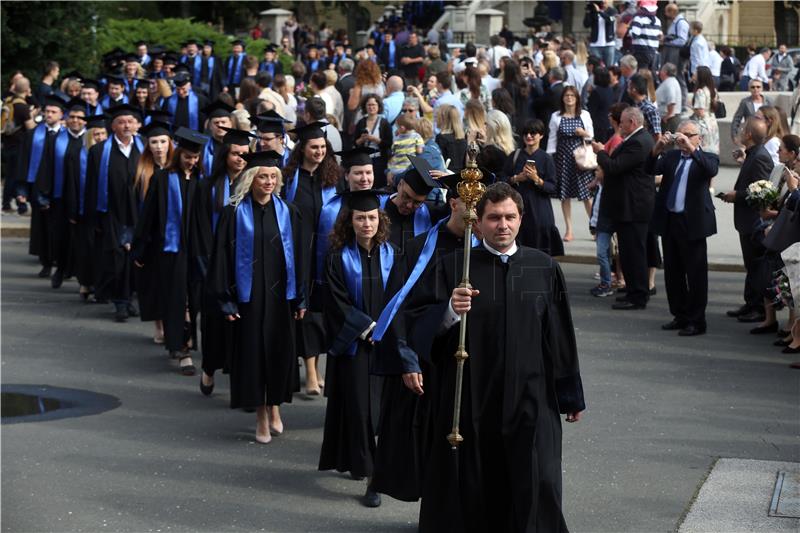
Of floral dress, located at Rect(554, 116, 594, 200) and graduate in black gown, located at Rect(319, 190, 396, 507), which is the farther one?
floral dress, located at Rect(554, 116, 594, 200)

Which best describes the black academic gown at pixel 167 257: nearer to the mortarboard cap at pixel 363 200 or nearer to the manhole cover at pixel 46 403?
the manhole cover at pixel 46 403

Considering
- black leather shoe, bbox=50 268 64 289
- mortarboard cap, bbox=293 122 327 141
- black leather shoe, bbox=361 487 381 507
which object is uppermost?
mortarboard cap, bbox=293 122 327 141

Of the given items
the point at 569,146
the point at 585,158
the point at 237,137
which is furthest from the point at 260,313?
the point at 569,146

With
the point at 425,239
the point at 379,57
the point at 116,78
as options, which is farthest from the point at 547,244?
the point at 379,57

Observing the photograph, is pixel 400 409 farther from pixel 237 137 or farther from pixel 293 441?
pixel 237 137

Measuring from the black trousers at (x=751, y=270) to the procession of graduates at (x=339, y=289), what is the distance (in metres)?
3.82

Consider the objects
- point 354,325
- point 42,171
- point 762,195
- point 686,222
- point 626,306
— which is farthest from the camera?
point 42,171

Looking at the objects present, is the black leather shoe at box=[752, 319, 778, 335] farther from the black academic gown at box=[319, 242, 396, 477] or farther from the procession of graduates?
the black academic gown at box=[319, 242, 396, 477]

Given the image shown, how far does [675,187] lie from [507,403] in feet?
23.1

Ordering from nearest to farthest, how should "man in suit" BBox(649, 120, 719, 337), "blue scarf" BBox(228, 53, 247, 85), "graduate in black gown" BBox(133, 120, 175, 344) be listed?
"graduate in black gown" BBox(133, 120, 175, 344) < "man in suit" BBox(649, 120, 719, 337) < "blue scarf" BBox(228, 53, 247, 85)

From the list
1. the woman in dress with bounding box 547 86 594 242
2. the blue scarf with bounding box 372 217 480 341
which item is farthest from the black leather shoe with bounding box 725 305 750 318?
the blue scarf with bounding box 372 217 480 341

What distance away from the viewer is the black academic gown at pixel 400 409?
7.92m

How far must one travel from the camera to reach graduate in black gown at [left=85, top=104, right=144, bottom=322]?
14.9 metres

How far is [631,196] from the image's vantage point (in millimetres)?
14344
